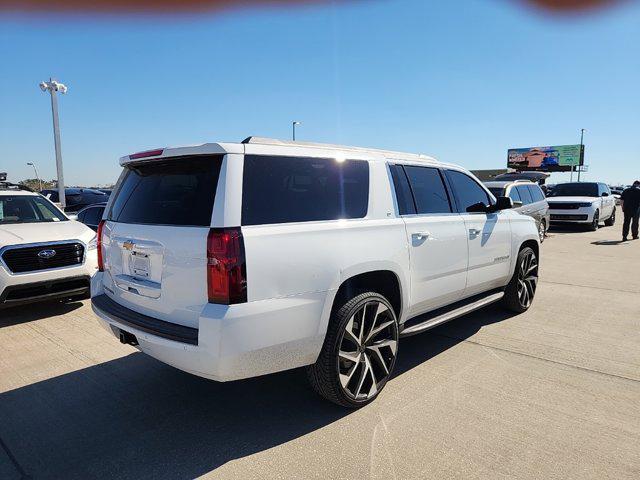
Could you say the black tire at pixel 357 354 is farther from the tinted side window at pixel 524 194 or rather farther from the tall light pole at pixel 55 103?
the tall light pole at pixel 55 103

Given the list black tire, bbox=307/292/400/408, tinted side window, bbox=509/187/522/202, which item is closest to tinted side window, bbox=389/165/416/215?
black tire, bbox=307/292/400/408

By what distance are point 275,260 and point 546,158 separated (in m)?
69.9

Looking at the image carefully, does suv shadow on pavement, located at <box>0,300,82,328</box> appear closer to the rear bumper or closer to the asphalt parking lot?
the asphalt parking lot

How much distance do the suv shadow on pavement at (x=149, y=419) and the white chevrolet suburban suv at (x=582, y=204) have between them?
15.0m

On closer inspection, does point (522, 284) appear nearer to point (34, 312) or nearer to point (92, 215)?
point (34, 312)

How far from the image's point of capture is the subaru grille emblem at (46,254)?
17.6 ft

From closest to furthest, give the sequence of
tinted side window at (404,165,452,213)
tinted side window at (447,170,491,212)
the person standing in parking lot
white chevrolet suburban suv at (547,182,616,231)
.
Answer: tinted side window at (404,165,452,213)
tinted side window at (447,170,491,212)
the person standing in parking lot
white chevrolet suburban suv at (547,182,616,231)

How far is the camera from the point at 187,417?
3072 mm

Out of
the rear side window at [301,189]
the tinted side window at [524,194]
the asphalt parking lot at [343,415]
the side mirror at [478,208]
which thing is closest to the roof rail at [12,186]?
the asphalt parking lot at [343,415]

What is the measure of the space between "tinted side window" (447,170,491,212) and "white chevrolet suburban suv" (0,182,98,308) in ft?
15.2

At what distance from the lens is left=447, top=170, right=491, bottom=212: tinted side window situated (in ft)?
14.5

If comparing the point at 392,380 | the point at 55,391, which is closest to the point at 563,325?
the point at 392,380

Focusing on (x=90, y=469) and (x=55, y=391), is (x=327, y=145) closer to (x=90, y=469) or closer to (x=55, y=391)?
(x=90, y=469)

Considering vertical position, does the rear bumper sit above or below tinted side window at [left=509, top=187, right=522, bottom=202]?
A: below
